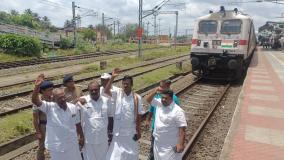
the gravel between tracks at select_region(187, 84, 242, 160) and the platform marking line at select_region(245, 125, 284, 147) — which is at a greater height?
the platform marking line at select_region(245, 125, 284, 147)

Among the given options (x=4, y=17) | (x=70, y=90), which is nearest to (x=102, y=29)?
(x=4, y=17)

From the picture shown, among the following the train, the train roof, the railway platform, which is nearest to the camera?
the railway platform

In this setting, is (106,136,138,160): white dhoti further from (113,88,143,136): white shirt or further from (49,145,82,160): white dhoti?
(49,145,82,160): white dhoti

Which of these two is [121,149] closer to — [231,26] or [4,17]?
[231,26]

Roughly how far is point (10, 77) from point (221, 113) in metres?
11.4

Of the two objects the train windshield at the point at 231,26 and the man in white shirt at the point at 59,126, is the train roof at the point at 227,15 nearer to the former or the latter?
the train windshield at the point at 231,26

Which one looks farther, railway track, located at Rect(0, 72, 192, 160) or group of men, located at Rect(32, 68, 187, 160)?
railway track, located at Rect(0, 72, 192, 160)

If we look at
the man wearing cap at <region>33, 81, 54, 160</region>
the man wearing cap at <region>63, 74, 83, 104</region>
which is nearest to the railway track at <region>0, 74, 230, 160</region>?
the man wearing cap at <region>33, 81, 54, 160</region>

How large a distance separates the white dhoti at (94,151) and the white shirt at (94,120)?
74 mm

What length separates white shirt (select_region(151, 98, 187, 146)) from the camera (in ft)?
15.4

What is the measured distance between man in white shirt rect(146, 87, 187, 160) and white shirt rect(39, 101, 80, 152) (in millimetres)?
1235

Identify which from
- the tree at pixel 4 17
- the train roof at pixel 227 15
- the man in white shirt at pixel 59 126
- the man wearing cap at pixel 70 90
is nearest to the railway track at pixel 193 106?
the man wearing cap at pixel 70 90

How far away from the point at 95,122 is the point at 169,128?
1.02 meters

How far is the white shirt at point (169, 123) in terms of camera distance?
4707mm
